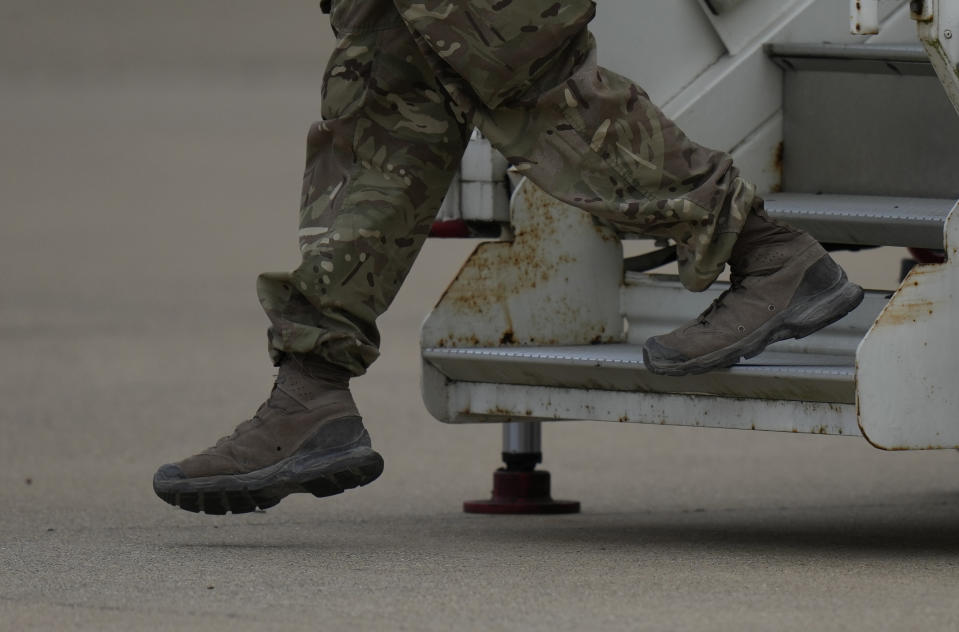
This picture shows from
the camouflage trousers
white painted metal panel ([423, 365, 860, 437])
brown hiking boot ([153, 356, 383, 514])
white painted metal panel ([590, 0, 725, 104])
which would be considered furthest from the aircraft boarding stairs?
brown hiking boot ([153, 356, 383, 514])

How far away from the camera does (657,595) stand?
10.2 ft

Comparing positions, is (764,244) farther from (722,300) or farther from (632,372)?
(632,372)

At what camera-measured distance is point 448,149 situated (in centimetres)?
373

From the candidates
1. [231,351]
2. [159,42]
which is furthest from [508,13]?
[159,42]

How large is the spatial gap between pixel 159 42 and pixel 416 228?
23.1 meters

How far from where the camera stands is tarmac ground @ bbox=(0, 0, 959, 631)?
3039 millimetres

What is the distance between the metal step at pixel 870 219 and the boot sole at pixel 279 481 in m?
0.90

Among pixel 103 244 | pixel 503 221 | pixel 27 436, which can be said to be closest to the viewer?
pixel 503 221

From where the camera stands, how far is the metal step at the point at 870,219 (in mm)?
3785

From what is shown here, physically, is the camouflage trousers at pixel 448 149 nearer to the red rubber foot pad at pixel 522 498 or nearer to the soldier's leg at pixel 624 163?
the soldier's leg at pixel 624 163

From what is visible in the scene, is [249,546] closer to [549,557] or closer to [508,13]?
[549,557]

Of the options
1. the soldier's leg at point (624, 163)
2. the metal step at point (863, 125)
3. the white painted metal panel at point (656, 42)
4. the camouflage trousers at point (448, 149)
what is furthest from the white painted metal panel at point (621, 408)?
the metal step at point (863, 125)

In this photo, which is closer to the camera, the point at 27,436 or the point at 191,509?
the point at 191,509

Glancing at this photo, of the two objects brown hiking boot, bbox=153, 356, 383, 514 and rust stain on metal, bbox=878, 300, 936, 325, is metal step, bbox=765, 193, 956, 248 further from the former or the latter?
brown hiking boot, bbox=153, 356, 383, 514
